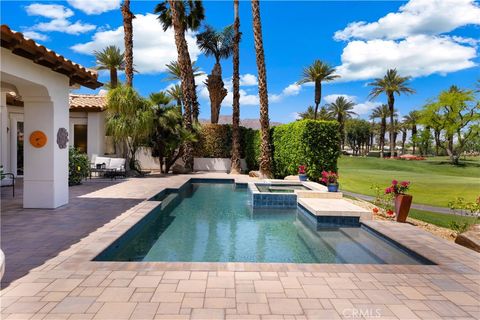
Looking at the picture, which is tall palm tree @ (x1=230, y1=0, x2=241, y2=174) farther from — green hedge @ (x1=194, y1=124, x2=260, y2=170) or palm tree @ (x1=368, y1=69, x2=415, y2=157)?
palm tree @ (x1=368, y1=69, x2=415, y2=157)

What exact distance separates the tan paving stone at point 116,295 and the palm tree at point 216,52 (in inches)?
1283

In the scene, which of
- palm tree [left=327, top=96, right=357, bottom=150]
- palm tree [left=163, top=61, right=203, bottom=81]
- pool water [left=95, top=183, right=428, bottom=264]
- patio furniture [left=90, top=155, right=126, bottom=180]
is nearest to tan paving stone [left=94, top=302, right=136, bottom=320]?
pool water [left=95, top=183, right=428, bottom=264]

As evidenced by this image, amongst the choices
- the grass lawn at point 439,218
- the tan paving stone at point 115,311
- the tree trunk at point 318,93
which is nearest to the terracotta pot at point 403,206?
the grass lawn at point 439,218

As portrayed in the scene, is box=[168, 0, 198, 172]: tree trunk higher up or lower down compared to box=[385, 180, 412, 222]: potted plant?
higher up

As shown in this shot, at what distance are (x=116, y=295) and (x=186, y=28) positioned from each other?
26.2 meters

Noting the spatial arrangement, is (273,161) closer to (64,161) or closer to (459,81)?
(64,161)

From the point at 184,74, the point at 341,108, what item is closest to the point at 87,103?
the point at 184,74

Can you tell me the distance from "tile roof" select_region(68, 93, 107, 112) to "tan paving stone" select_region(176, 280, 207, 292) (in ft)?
56.4

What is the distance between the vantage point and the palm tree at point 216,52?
3384 cm

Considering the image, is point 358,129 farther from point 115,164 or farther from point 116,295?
point 116,295

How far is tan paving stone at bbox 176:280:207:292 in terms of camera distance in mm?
4120

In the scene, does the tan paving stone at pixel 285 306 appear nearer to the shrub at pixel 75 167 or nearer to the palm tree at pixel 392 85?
the shrub at pixel 75 167

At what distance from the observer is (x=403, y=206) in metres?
8.54

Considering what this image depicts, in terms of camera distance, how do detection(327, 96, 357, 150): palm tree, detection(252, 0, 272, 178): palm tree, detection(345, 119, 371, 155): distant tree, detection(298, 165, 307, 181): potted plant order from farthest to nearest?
1. detection(345, 119, 371, 155): distant tree
2. detection(327, 96, 357, 150): palm tree
3. detection(252, 0, 272, 178): palm tree
4. detection(298, 165, 307, 181): potted plant
